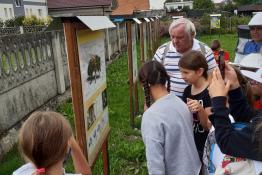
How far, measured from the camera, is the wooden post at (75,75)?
7.77 ft

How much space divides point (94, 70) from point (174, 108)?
30.4 inches

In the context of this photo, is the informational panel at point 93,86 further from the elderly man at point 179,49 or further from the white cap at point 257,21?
the white cap at point 257,21

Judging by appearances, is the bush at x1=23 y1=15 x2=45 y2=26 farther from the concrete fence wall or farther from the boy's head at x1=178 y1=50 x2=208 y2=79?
the boy's head at x1=178 y1=50 x2=208 y2=79

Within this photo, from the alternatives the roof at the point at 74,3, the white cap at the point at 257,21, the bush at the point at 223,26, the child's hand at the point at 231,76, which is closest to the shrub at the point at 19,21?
the roof at the point at 74,3

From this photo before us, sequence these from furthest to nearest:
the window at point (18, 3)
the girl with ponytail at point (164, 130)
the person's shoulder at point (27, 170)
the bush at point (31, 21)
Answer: the window at point (18, 3), the bush at point (31, 21), the girl with ponytail at point (164, 130), the person's shoulder at point (27, 170)

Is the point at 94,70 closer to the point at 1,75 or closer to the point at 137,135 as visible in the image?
the point at 1,75

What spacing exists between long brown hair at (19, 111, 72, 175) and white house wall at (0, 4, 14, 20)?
108 feet

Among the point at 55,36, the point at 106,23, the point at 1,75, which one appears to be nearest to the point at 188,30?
the point at 106,23

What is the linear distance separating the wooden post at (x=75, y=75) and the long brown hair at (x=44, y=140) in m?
0.70

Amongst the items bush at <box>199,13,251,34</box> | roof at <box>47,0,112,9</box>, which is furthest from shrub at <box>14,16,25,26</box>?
bush at <box>199,13,251,34</box>

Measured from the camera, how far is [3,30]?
2080 cm

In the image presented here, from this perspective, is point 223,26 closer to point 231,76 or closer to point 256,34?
point 256,34

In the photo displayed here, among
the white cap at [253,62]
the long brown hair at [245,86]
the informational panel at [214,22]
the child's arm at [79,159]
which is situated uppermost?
the white cap at [253,62]

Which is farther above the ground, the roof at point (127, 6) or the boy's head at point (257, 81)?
the roof at point (127, 6)
